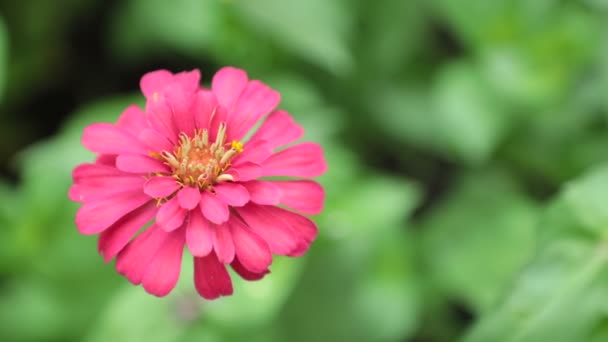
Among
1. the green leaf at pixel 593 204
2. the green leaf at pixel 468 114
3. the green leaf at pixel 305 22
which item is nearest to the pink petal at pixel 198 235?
the green leaf at pixel 593 204

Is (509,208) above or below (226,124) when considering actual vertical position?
above

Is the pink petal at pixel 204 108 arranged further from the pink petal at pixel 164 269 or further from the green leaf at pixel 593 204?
the green leaf at pixel 593 204

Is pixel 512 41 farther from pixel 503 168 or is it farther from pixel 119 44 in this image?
pixel 119 44

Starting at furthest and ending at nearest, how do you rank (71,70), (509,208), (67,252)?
(71,70)
(509,208)
(67,252)

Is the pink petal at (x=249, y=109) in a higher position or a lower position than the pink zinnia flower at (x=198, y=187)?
higher

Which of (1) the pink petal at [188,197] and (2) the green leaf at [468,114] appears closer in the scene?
(1) the pink petal at [188,197]

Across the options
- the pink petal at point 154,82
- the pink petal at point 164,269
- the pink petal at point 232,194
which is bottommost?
the pink petal at point 164,269

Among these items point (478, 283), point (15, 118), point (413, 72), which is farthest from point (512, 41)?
point (15, 118)
